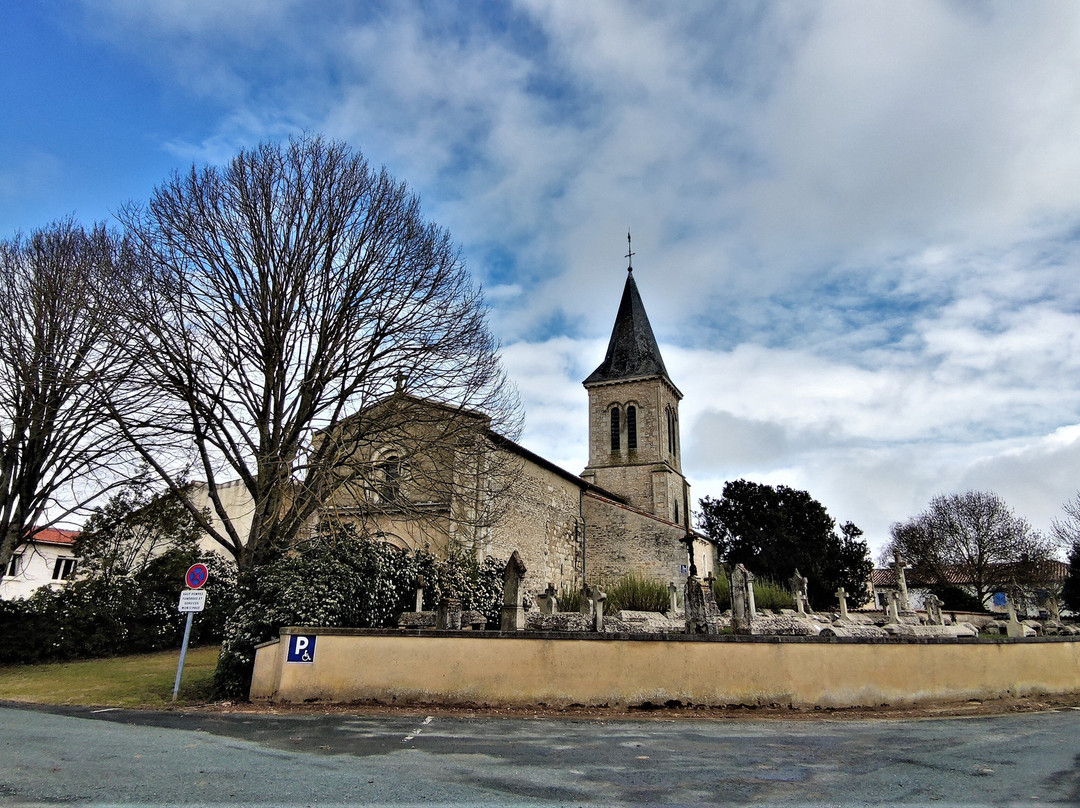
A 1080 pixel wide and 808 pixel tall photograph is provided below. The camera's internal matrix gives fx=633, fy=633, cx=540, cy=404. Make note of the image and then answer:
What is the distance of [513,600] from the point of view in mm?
11727

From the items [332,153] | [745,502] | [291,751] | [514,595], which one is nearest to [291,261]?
[332,153]

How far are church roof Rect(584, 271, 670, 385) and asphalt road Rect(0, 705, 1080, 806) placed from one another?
3092 cm

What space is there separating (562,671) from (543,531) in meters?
15.7

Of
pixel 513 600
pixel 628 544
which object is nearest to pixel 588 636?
pixel 513 600

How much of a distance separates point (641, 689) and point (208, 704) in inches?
268

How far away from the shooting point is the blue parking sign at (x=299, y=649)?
381 inches

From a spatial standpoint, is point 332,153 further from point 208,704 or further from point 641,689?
point 641,689

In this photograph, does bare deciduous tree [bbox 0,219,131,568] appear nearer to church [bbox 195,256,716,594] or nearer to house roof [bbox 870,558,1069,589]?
church [bbox 195,256,716,594]

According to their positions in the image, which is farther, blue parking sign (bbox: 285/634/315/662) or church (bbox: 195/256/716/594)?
church (bbox: 195/256/716/594)

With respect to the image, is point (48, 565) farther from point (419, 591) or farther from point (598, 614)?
point (598, 614)

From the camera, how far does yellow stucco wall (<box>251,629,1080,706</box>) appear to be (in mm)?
9672

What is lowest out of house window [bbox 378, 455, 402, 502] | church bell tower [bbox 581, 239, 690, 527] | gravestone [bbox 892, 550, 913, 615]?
gravestone [bbox 892, 550, 913, 615]

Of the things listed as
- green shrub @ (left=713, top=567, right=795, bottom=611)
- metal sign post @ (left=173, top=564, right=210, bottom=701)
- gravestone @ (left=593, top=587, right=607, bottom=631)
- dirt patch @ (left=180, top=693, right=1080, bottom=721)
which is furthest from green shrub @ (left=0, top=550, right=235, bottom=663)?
green shrub @ (left=713, top=567, right=795, bottom=611)

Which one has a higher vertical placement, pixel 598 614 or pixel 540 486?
pixel 540 486
